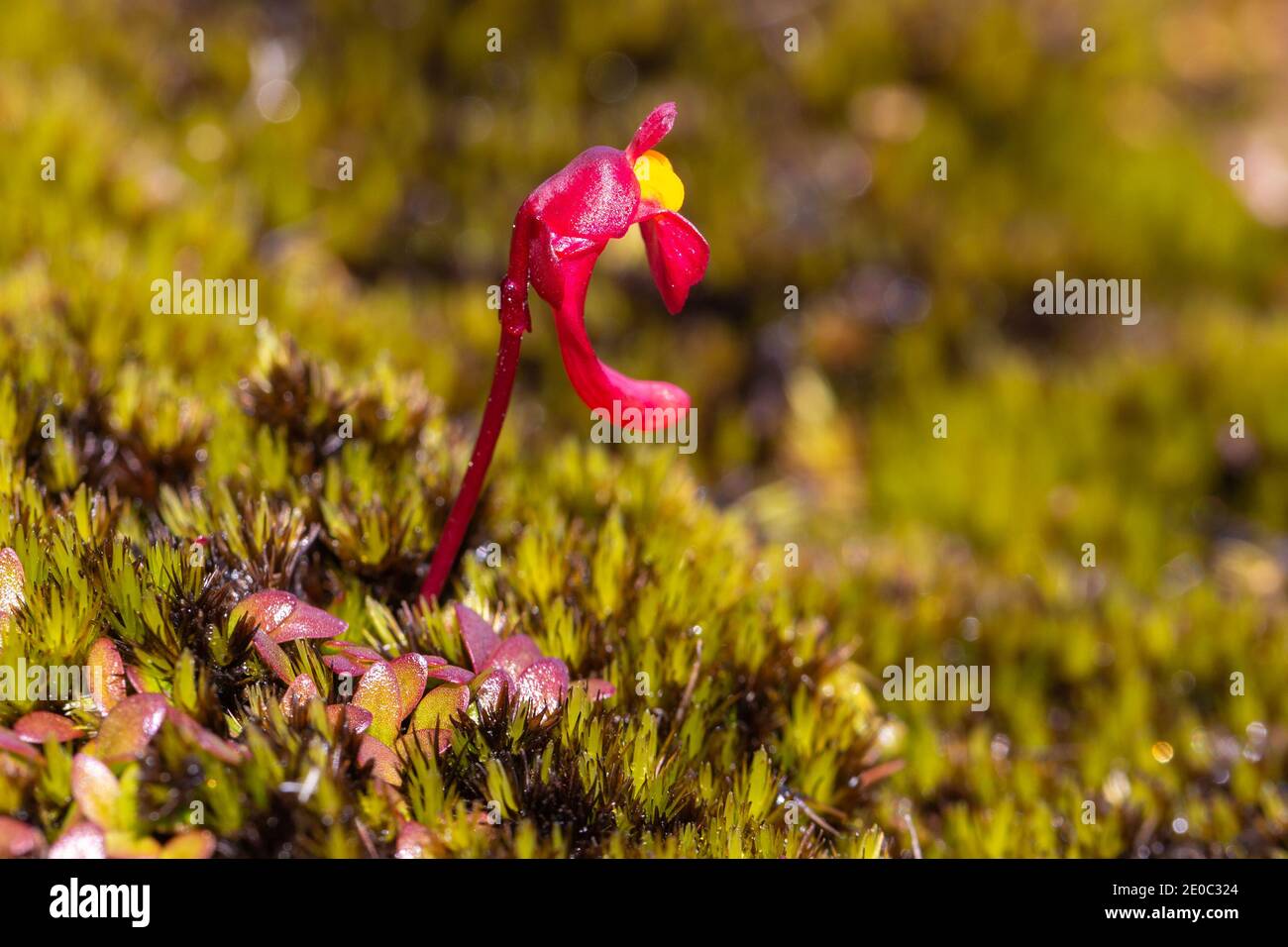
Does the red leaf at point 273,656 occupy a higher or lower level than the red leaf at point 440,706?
higher

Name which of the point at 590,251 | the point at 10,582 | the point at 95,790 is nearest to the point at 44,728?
the point at 95,790

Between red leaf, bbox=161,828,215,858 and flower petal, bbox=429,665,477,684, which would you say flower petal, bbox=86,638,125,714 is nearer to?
red leaf, bbox=161,828,215,858

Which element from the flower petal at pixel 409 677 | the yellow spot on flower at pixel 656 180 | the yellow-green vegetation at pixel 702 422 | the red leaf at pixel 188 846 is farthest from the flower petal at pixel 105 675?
the yellow spot on flower at pixel 656 180

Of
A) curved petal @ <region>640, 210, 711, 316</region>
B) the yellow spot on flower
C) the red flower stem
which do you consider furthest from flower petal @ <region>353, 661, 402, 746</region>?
the yellow spot on flower

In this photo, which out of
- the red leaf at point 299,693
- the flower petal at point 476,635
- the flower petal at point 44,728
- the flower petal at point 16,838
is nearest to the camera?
the flower petal at point 16,838

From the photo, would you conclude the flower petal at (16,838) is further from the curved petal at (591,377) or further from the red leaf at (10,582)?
the curved petal at (591,377)

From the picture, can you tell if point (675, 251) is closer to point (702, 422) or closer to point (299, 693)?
point (299, 693)
